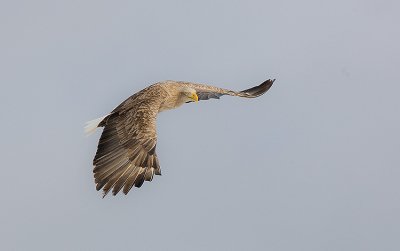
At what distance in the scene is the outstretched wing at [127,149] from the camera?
61.3ft

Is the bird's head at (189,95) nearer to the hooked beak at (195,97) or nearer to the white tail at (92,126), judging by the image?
the hooked beak at (195,97)

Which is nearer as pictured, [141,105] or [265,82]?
[141,105]

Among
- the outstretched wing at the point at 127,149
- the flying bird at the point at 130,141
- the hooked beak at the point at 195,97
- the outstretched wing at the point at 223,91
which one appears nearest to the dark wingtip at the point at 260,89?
the outstretched wing at the point at 223,91

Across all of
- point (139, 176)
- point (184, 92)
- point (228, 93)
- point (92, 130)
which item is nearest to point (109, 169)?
point (139, 176)

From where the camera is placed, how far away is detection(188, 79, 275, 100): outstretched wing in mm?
23203

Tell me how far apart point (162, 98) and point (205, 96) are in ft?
6.40

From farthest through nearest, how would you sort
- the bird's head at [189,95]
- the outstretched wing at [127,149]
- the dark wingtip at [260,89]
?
the dark wingtip at [260,89]
the bird's head at [189,95]
the outstretched wing at [127,149]

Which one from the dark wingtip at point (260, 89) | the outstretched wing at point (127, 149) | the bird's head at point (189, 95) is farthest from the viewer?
the dark wingtip at point (260, 89)

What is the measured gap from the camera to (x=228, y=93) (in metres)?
23.8

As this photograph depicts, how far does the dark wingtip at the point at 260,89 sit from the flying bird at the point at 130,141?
2.92 meters

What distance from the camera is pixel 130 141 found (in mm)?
19562

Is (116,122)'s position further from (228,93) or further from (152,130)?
(228,93)

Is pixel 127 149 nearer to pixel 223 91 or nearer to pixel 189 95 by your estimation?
pixel 189 95

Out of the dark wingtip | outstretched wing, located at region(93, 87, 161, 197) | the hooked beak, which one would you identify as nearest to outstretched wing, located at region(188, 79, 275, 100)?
the dark wingtip
